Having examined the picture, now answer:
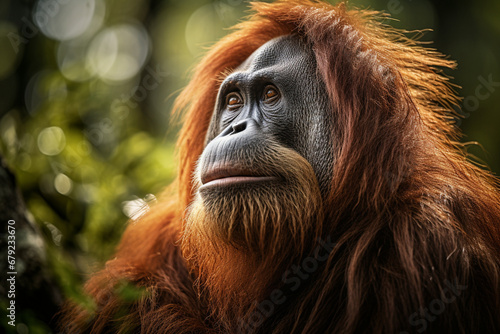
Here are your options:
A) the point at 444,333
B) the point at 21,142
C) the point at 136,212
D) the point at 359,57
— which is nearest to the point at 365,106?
the point at 359,57

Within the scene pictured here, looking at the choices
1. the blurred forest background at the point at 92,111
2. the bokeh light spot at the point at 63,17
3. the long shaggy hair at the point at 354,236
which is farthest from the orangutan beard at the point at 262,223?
the bokeh light spot at the point at 63,17

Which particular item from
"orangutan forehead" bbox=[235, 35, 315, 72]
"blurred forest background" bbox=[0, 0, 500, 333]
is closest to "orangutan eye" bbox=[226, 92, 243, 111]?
"orangutan forehead" bbox=[235, 35, 315, 72]

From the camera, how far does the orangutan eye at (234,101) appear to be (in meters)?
2.36

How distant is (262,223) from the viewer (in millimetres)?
1857

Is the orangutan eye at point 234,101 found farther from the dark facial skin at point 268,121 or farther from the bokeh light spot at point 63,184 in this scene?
the bokeh light spot at point 63,184

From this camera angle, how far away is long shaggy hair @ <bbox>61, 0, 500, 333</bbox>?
1709 millimetres

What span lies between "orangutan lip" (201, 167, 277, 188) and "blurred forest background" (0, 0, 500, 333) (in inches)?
32.0

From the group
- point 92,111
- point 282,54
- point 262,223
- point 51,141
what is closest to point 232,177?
point 262,223

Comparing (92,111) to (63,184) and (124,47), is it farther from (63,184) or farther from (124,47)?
(124,47)

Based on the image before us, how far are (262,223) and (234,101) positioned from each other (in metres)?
0.79

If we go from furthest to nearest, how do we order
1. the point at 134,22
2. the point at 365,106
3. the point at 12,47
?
the point at 134,22
the point at 12,47
the point at 365,106

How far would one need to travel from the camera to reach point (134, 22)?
5980mm

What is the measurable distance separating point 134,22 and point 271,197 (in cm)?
486

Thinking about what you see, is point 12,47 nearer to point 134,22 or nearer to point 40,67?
point 40,67
